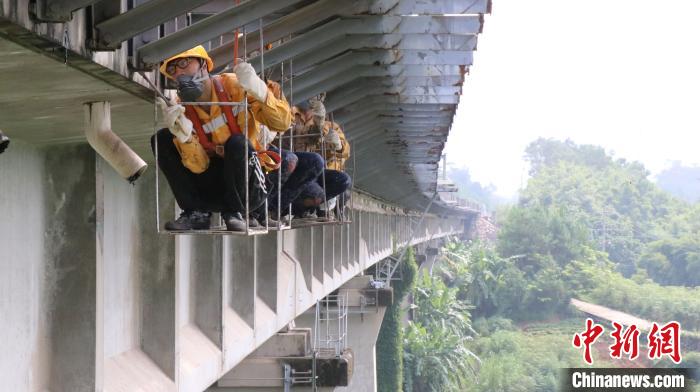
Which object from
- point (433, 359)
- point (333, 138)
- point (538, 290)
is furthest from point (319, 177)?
point (538, 290)

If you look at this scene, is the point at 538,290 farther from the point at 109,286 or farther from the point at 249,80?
the point at 249,80

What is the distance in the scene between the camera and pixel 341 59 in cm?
966

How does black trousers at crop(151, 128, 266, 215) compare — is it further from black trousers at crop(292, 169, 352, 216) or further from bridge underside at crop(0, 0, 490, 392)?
black trousers at crop(292, 169, 352, 216)

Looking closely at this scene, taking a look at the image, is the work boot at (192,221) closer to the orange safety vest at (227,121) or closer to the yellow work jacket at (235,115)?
the yellow work jacket at (235,115)

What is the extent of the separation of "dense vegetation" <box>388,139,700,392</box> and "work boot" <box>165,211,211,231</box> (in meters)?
46.9

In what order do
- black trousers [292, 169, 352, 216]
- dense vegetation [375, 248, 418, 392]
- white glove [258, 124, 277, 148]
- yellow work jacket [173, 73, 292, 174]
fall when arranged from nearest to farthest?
1. yellow work jacket [173, 73, 292, 174]
2. white glove [258, 124, 277, 148]
3. black trousers [292, 169, 352, 216]
4. dense vegetation [375, 248, 418, 392]

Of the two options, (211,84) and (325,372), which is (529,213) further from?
(211,84)

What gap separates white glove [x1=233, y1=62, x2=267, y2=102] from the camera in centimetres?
583

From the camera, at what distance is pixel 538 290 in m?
→ 99.9

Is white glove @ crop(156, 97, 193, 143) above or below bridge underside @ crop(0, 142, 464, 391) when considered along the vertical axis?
above

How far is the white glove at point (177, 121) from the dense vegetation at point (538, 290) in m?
47.8

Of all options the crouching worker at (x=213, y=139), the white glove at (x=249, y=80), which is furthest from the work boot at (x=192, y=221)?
the white glove at (x=249, y=80)

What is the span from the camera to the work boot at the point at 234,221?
661 centimetres

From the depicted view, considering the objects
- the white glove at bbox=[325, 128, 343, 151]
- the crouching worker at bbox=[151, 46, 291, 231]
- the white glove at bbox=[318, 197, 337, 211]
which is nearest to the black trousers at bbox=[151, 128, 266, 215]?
the crouching worker at bbox=[151, 46, 291, 231]
